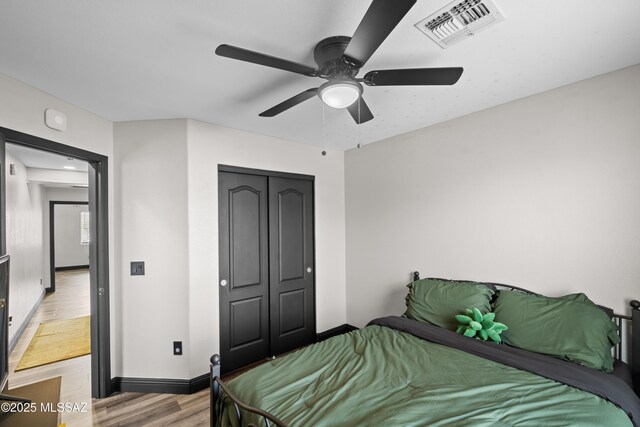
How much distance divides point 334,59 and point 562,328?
7.04ft

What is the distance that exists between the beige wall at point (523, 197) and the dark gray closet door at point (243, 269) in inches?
54.2

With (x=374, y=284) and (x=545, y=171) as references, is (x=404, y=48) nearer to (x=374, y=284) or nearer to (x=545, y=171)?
(x=545, y=171)

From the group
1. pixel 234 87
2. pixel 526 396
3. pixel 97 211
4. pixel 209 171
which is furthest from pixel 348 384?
pixel 97 211

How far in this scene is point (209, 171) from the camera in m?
2.90

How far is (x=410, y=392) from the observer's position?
1.47 m

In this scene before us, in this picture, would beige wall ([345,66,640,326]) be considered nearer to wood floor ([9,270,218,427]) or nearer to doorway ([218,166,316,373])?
doorway ([218,166,316,373])

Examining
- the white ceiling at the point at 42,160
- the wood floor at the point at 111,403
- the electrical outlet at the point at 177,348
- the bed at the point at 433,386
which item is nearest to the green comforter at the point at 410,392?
the bed at the point at 433,386

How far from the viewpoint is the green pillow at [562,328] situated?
174cm

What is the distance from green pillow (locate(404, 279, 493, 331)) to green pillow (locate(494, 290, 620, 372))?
176 millimetres

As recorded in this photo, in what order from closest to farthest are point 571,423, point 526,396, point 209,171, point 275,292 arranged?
point 571,423 → point 526,396 → point 209,171 → point 275,292

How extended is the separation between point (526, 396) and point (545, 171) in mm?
1706

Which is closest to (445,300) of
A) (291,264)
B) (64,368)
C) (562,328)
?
(562,328)

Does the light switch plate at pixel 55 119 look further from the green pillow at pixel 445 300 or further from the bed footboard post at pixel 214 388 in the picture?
the green pillow at pixel 445 300

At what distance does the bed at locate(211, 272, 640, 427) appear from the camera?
4.18ft
